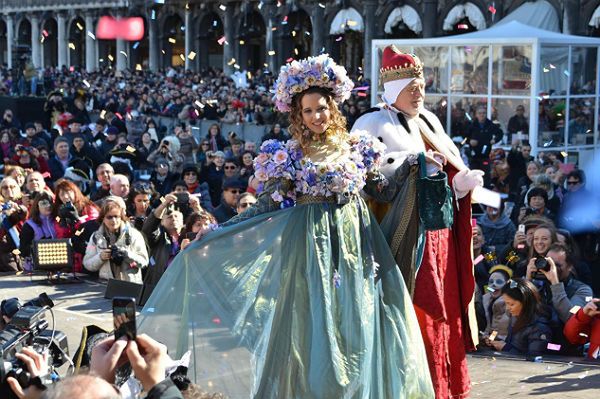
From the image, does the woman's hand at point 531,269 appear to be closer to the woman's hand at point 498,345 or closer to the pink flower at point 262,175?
the woman's hand at point 498,345

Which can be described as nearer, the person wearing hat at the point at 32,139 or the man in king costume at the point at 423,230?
the man in king costume at the point at 423,230

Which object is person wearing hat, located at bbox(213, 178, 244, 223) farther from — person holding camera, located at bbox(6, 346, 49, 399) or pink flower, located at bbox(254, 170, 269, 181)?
person holding camera, located at bbox(6, 346, 49, 399)

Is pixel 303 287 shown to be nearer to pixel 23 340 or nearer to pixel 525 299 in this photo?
pixel 23 340

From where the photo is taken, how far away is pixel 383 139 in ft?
19.3

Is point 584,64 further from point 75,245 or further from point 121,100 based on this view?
point 121,100

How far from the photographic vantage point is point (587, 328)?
7.32 metres

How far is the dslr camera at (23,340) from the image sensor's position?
12.1ft

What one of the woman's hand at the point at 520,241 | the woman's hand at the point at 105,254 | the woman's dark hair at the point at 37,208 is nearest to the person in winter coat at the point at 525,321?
the woman's hand at the point at 520,241

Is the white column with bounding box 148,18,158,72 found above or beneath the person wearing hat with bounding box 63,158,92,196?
above

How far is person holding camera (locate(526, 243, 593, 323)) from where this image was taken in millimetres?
7625

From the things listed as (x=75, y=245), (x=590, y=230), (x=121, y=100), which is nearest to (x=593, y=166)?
(x=590, y=230)

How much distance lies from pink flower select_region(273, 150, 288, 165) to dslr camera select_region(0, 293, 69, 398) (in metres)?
1.32

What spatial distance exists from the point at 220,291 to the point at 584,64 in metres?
12.2

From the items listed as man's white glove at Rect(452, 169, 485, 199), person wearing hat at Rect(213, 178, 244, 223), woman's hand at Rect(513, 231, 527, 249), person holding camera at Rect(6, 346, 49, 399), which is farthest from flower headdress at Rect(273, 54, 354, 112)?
person wearing hat at Rect(213, 178, 244, 223)
